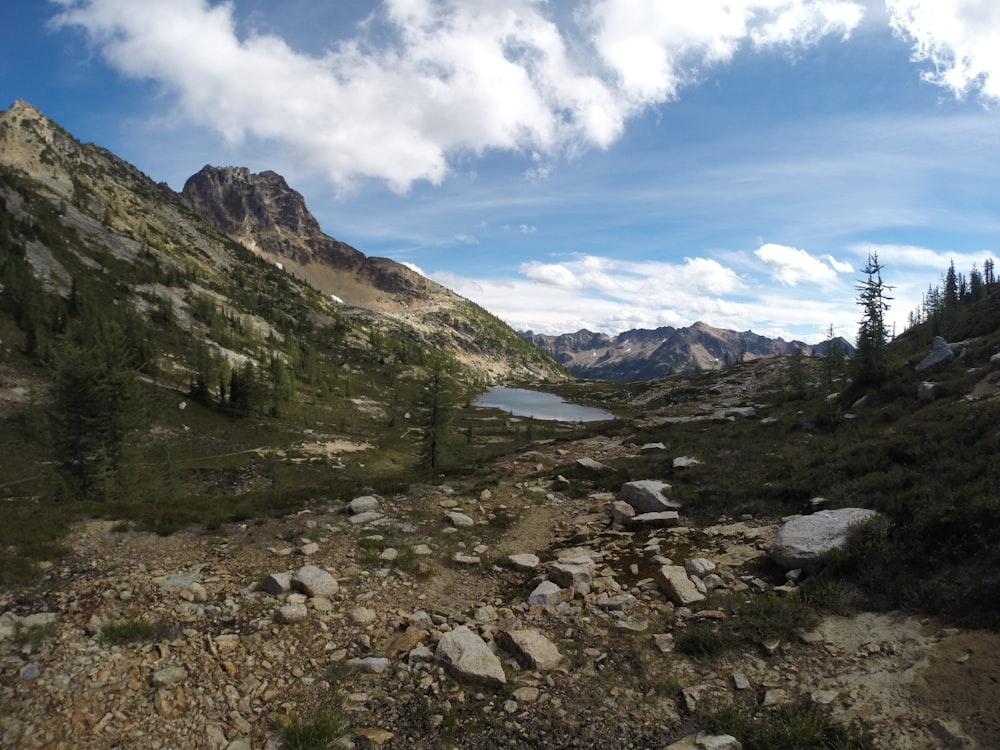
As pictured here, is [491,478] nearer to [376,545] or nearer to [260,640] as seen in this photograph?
[376,545]

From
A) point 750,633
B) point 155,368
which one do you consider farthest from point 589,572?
point 155,368

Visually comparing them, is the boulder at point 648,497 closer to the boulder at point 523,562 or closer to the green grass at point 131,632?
the boulder at point 523,562

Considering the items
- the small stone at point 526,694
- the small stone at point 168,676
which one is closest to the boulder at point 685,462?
the small stone at point 526,694

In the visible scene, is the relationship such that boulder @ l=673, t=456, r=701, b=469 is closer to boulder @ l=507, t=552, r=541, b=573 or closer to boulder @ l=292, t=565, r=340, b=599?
boulder @ l=507, t=552, r=541, b=573

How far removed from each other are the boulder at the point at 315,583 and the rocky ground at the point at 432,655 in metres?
0.05

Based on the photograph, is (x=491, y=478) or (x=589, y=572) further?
(x=491, y=478)

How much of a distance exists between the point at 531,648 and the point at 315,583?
18.6 feet

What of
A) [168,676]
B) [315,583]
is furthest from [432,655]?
[168,676]

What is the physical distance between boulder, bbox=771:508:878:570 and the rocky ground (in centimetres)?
86

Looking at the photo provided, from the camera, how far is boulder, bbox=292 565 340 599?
1138 centimetres

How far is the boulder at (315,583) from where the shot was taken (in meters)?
11.4

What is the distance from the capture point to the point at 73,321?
324ft

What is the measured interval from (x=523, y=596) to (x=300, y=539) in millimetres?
7632

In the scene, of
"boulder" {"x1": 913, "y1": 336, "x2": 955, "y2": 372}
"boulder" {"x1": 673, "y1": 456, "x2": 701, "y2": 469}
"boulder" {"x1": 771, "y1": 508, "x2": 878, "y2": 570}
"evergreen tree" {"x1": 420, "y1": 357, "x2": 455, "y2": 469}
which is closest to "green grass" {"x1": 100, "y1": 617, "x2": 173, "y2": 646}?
"boulder" {"x1": 771, "y1": 508, "x2": 878, "y2": 570}
